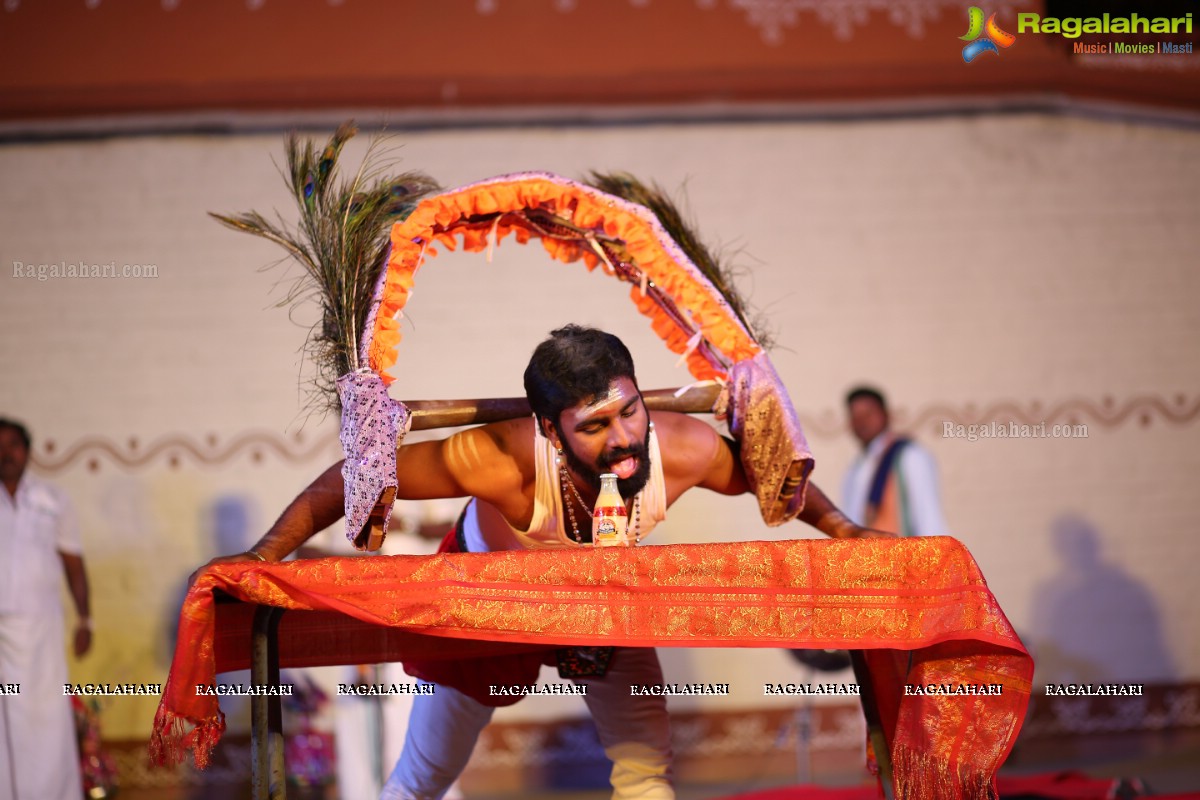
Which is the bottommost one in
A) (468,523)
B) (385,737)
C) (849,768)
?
(849,768)

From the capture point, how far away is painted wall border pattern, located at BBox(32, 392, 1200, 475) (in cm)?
566

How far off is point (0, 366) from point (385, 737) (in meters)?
2.89

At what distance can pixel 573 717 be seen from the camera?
564cm

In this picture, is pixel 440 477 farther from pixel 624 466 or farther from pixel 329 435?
pixel 329 435

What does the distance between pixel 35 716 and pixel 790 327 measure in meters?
3.98

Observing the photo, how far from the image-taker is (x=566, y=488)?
2.81 m

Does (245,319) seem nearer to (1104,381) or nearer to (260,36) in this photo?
(260,36)

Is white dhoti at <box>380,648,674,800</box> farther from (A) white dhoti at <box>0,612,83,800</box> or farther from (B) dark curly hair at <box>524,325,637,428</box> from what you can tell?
(A) white dhoti at <box>0,612,83,800</box>

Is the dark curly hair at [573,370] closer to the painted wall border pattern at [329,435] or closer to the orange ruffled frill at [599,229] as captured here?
the orange ruffled frill at [599,229]

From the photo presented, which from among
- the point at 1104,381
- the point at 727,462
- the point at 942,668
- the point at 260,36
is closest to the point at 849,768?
the point at 1104,381

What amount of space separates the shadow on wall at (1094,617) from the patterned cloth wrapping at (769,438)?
363 cm

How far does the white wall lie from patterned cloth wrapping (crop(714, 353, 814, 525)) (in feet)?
9.27

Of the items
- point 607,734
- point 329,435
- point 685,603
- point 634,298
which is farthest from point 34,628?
point 685,603

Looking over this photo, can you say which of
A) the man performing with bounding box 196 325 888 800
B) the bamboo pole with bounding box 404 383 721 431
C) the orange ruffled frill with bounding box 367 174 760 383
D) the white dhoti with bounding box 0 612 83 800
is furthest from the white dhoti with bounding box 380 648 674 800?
the white dhoti with bounding box 0 612 83 800
